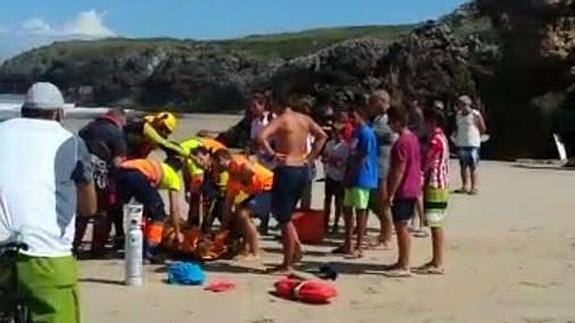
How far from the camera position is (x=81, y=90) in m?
97.8

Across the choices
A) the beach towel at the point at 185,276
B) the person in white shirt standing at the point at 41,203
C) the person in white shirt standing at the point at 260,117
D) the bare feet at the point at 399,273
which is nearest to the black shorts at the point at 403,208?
the bare feet at the point at 399,273

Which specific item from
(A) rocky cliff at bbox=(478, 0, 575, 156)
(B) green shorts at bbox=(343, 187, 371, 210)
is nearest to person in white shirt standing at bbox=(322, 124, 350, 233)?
(B) green shorts at bbox=(343, 187, 371, 210)

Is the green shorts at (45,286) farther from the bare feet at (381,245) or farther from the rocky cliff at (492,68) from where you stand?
the rocky cliff at (492,68)

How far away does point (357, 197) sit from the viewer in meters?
11.0

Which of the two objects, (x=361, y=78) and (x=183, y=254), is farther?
(x=361, y=78)

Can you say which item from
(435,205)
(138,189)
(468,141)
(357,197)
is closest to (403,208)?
(435,205)

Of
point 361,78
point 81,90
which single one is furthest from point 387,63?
point 81,90

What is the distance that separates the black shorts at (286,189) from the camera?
10.0m

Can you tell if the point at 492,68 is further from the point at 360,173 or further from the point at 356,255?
the point at 360,173

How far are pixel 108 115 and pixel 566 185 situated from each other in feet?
36.5

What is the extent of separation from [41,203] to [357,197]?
21.1 feet

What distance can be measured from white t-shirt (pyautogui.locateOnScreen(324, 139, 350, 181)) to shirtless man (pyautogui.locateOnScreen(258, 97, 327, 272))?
1.82 meters

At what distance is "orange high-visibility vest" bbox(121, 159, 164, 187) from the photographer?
10648 mm

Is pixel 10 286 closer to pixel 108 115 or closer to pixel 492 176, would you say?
pixel 108 115
